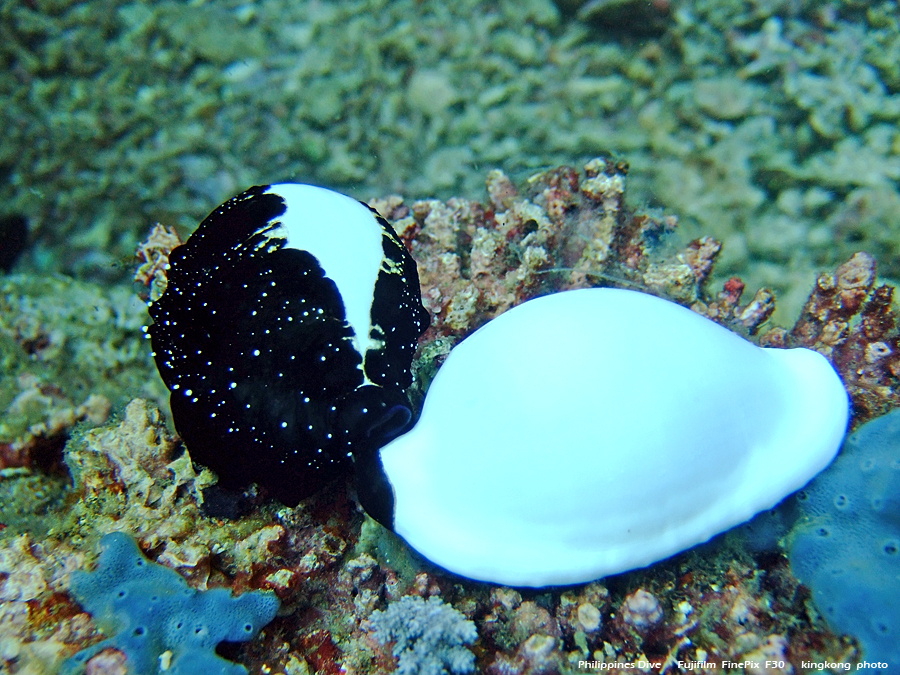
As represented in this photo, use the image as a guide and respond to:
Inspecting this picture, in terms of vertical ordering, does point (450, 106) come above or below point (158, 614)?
above

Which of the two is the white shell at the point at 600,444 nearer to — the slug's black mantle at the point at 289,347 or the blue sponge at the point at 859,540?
the blue sponge at the point at 859,540

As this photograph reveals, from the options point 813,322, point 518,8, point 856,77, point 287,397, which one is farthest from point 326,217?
point 856,77

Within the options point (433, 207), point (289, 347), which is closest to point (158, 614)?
point (289, 347)

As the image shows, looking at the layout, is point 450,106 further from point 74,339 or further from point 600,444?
point 74,339

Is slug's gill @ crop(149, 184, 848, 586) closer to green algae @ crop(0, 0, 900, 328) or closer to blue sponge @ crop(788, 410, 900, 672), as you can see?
blue sponge @ crop(788, 410, 900, 672)

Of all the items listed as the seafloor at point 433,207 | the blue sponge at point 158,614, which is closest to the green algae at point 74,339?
the seafloor at point 433,207
